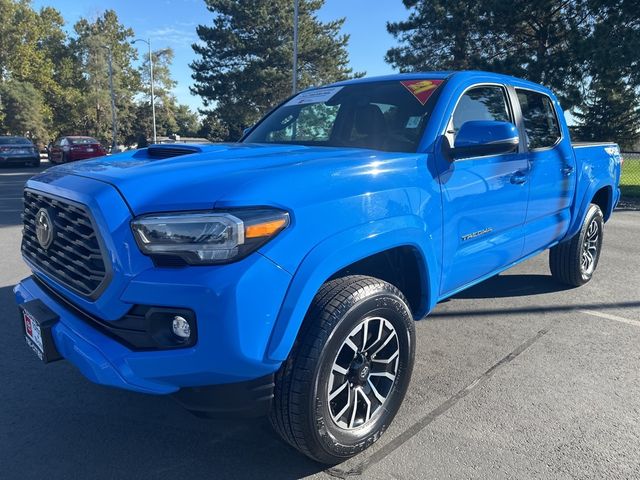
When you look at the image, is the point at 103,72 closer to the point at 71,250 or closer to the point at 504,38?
the point at 504,38

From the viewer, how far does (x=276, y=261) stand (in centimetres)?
185

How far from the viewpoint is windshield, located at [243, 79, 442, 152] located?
118 inches

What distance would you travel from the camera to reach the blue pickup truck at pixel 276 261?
183cm

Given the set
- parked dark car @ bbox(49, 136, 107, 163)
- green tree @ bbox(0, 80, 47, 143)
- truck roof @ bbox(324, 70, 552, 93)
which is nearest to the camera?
truck roof @ bbox(324, 70, 552, 93)

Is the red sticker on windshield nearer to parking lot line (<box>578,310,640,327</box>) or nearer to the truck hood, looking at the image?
the truck hood

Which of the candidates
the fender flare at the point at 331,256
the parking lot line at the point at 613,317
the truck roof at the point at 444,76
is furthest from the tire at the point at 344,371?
the parking lot line at the point at 613,317

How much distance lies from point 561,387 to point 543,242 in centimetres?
141

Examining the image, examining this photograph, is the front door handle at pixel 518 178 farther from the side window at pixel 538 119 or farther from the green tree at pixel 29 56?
the green tree at pixel 29 56

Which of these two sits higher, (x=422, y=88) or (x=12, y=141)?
(x=422, y=88)

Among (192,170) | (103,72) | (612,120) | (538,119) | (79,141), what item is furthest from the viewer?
(103,72)

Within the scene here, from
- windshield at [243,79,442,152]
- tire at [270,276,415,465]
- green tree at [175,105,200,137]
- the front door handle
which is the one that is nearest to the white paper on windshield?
windshield at [243,79,442,152]

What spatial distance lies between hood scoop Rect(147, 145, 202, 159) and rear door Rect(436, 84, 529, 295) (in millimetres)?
1390

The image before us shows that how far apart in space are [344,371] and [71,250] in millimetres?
1348

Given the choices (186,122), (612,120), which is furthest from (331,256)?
(186,122)
